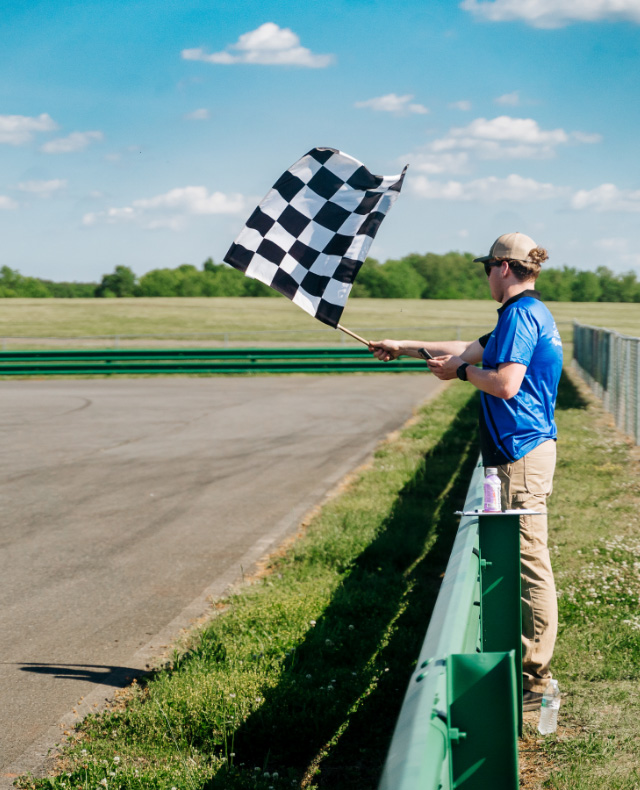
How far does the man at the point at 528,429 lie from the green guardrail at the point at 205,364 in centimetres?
1960

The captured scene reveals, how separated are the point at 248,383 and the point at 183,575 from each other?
598 inches

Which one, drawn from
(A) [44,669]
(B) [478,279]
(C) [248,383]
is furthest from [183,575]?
(B) [478,279]

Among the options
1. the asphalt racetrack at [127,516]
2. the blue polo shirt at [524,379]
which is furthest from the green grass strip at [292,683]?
the blue polo shirt at [524,379]

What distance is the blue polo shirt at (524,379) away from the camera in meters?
3.50

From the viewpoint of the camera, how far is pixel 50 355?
2378 cm

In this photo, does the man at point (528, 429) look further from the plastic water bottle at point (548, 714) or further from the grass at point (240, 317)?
the grass at point (240, 317)

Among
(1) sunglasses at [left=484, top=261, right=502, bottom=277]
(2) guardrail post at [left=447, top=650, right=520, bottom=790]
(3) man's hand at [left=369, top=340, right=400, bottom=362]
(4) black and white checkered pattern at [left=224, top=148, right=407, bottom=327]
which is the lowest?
(2) guardrail post at [left=447, top=650, right=520, bottom=790]

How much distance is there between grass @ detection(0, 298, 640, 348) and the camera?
48.0 metres

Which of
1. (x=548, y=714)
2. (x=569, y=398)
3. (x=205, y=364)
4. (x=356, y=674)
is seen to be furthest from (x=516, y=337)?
(x=205, y=364)

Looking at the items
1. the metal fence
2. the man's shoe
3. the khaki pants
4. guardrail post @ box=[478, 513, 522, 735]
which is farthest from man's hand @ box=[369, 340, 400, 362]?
the metal fence

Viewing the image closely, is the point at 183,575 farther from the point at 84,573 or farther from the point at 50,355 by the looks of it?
the point at 50,355

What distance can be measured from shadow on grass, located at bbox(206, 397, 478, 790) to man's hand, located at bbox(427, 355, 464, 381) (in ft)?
5.25

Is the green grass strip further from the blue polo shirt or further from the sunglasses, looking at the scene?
the sunglasses

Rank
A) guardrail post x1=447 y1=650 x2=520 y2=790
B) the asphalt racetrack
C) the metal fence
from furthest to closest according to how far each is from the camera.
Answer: the metal fence
the asphalt racetrack
guardrail post x1=447 y1=650 x2=520 y2=790
